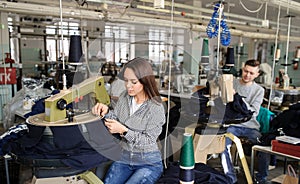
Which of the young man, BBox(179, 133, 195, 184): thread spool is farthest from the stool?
the young man

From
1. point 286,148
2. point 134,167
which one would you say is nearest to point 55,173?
point 134,167

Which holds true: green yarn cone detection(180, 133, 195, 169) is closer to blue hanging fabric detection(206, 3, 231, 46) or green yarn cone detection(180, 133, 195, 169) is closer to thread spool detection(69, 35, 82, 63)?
thread spool detection(69, 35, 82, 63)

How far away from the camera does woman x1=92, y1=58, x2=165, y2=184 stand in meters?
1.38

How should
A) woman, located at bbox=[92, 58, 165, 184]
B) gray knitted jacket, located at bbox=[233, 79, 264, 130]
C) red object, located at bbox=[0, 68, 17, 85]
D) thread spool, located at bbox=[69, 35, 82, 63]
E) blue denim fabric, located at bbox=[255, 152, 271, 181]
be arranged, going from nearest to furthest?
woman, located at bbox=[92, 58, 165, 184]
thread spool, located at bbox=[69, 35, 82, 63]
blue denim fabric, located at bbox=[255, 152, 271, 181]
gray knitted jacket, located at bbox=[233, 79, 264, 130]
red object, located at bbox=[0, 68, 17, 85]

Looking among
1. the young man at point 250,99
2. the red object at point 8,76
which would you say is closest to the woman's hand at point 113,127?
the young man at point 250,99

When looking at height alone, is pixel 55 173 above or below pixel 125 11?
below

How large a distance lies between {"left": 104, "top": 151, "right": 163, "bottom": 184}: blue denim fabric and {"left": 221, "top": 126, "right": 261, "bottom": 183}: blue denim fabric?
3.32ft

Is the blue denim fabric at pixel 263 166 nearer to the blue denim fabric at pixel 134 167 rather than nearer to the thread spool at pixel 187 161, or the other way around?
the blue denim fabric at pixel 134 167

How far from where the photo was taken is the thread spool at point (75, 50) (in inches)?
58.9

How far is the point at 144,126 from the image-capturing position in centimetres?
142

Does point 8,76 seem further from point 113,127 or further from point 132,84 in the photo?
point 113,127

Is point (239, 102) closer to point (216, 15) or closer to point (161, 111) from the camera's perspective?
point (161, 111)

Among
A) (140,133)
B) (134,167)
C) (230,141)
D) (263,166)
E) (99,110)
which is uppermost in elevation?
(99,110)

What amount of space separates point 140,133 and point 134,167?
0.19 m
